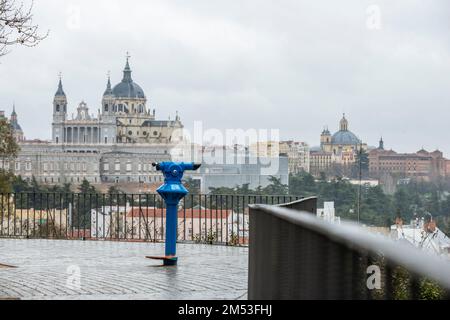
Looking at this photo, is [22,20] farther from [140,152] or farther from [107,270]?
[140,152]

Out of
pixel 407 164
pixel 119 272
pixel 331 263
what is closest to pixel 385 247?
pixel 331 263

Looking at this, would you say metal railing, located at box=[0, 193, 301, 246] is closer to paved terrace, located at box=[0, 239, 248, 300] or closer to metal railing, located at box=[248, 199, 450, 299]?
paved terrace, located at box=[0, 239, 248, 300]

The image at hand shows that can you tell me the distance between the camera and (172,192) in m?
15.6

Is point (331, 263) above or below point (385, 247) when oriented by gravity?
below

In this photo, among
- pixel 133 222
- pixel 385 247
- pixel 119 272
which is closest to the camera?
pixel 385 247

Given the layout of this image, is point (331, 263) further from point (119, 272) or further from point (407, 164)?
point (407, 164)

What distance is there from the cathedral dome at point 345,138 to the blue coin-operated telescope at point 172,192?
87.2 m

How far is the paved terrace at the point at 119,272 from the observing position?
473 inches

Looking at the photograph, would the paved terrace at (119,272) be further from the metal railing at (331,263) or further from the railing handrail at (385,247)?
the railing handrail at (385,247)

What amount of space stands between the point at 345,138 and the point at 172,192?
101364 mm

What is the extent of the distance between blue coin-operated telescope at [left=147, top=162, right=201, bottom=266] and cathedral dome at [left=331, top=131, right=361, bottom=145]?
286 feet

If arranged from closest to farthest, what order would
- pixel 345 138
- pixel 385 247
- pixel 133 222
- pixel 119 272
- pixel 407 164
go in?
pixel 385 247 → pixel 119 272 → pixel 133 222 → pixel 407 164 → pixel 345 138

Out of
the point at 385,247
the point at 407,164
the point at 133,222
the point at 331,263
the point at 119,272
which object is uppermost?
the point at 407,164
